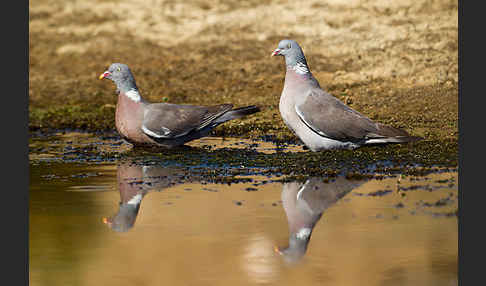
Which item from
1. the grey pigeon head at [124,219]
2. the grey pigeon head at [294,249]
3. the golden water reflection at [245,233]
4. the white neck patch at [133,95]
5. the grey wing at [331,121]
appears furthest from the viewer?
the white neck patch at [133,95]

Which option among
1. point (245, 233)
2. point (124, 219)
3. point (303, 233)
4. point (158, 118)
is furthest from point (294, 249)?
point (158, 118)

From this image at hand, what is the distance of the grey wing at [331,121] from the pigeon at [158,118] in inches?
65.2

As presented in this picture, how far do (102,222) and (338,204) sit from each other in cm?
219

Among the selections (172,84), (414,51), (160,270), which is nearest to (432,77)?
(414,51)

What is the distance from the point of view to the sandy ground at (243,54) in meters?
14.5

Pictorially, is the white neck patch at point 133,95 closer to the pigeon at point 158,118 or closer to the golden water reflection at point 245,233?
the pigeon at point 158,118

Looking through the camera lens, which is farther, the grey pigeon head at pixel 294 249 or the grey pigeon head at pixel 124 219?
the grey pigeon head at pixel 124 219

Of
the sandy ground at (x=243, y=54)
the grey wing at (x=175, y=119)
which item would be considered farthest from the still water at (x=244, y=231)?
the sandy ground at (x=243, y=54)

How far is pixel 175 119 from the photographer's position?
11305 millimetres

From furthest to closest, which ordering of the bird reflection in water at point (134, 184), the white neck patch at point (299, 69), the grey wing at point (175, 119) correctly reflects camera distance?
1. the grey wing at point (175, 119)
2. the white neck patch at point (299, 69)
3. the bird reflection in water at point (134, 184)

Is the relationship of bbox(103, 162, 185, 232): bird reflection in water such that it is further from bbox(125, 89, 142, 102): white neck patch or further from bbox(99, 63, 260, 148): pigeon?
bbox(125, 89, 142, 102): white neck patch

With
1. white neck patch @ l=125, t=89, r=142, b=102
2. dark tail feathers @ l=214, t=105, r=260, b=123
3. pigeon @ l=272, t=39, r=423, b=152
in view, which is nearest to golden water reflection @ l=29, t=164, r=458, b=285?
pigeon @ l=272, t=39, r=423, b=152

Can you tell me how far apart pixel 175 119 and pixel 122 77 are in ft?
3.30

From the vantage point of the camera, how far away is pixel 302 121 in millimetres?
10250
